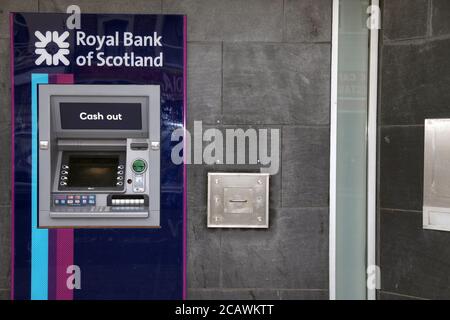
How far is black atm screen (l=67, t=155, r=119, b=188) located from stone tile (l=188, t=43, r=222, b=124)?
74cm

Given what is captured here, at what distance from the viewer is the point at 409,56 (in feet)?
13.0

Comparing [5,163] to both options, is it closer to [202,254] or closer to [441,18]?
[202,254]

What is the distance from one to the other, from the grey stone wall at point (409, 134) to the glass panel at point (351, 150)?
0.14 metres

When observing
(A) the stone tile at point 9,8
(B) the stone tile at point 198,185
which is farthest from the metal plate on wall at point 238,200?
(A) the stone tile at point 9,8

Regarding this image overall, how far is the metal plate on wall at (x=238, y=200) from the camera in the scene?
164 inches

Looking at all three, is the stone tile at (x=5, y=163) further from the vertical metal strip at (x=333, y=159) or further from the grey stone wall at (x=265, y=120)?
the vertical metal strip at (x=333, y=159)

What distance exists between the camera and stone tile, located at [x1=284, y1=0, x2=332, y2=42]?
419 centimetres

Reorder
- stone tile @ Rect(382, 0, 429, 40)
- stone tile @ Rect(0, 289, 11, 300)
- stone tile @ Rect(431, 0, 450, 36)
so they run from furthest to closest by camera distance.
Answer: stone tile @ Rect(0, 289, 11, 300) < stone tile @ Rect(382, 0, 429, 40) < stone tile @ Rect(431, 0, 450, 36)

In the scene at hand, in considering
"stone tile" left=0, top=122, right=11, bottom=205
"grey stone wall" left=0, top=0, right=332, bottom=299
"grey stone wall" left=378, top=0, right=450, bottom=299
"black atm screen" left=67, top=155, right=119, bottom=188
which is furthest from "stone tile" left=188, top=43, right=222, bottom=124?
"stone tile" left=0, top=122, right=11, bottom=205

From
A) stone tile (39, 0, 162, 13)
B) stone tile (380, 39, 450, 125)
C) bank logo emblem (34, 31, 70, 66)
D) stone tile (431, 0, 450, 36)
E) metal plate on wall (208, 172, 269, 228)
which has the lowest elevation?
metal plate on wall (208, 172, 269, 228)

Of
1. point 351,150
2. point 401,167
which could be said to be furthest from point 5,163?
point 401,167

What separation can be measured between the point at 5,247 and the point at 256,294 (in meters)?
2.01

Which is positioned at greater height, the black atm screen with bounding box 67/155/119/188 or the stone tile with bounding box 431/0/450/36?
the stone tile with bounding box 431/0/450/36

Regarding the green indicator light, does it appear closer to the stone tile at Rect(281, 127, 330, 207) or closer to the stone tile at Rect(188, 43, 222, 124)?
the stone tile at Rect(188, 43, 222, 124)
